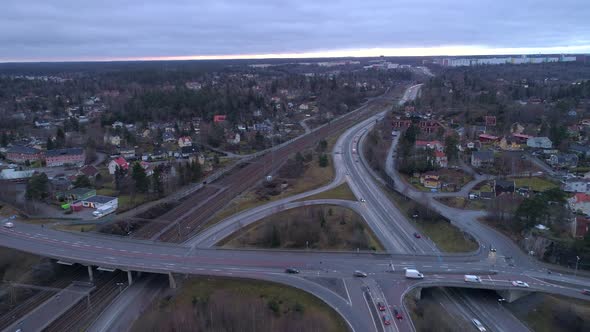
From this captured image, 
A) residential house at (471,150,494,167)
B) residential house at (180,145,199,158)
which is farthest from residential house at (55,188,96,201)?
residential house at (471,150,494,167)

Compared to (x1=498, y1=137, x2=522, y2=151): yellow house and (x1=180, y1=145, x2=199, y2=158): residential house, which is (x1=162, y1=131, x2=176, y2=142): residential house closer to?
(x1=180, y1=145, x2=199, y2=158): residential house

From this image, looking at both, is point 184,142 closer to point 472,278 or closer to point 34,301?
point 34,301

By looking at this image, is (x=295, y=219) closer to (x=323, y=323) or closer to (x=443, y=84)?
(x=323, y=323)

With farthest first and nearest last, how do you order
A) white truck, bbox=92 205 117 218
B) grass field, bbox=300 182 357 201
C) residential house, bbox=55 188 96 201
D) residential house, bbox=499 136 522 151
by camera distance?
residential house, bbox=499 136 522 151 < grass field, bbox=300 182 357 201 < residential house, bbox=55 188 96 201 < white truck, bbox=92 205 117 218

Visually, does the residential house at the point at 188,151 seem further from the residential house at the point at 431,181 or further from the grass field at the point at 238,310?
the grass field at the point at 238,310

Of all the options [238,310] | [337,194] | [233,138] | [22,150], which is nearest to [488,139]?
[337,194]

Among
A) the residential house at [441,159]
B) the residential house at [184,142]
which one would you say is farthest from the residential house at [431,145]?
the residential house at [184,142]

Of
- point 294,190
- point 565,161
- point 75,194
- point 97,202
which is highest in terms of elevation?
point 565,161
